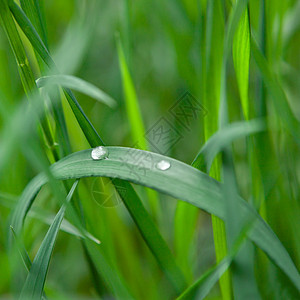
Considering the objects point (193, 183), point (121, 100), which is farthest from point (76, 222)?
point (121, 100)

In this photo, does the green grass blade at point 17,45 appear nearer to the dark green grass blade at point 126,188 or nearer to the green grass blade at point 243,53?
the dark green grass blade at point 126,188

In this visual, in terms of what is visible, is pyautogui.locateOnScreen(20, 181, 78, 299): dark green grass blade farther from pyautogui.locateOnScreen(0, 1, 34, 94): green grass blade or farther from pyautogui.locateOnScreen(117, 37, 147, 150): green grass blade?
pyautogui.locateOnScreen(117, 37, 147, 150): green grass blade

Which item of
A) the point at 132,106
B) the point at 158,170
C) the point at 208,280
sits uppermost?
the point at 132,106

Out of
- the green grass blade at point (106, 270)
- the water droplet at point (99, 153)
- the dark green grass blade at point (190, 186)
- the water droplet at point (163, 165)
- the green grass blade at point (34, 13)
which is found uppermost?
the green grass blade at point (34, 13)

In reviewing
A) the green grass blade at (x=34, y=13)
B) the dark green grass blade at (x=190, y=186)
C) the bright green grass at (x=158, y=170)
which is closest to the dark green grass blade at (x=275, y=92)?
the bright green grass at (x=158, y=170)

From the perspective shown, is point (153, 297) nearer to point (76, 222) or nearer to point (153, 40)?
point (76, 222)

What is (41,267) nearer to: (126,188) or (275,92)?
(126,188)

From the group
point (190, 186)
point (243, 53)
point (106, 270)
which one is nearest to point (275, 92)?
point (243, 53)
